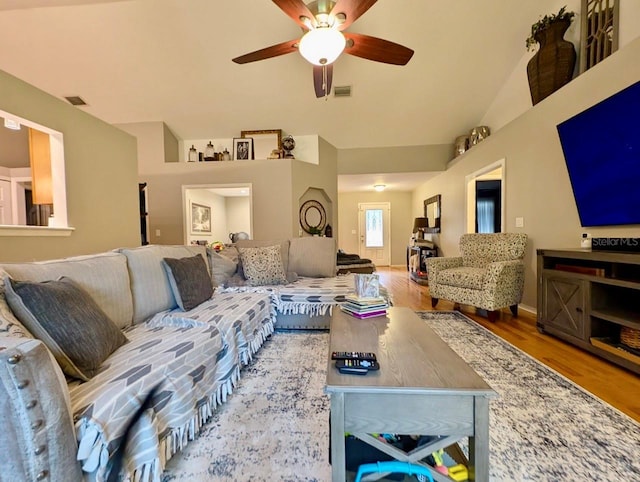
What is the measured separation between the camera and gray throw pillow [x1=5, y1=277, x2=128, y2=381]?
1033 millimetres

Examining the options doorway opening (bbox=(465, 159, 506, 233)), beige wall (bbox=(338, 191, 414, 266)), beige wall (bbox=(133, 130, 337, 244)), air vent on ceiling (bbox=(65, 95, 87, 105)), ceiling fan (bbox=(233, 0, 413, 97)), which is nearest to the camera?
ceiling fan (bbox=(233, 0, 413, 97))

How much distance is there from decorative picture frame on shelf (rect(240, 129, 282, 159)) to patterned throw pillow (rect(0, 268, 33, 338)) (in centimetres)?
472

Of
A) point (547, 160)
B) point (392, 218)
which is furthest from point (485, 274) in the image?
point (392, 218)

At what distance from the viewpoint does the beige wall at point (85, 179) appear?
2377 millimetres

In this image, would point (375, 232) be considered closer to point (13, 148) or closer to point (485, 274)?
point (485, 274)

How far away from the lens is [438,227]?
6051 mm

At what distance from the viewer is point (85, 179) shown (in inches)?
116

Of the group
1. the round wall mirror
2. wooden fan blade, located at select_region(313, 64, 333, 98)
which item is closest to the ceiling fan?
wooden fan blade, located at select_region(313, 64, 333, 98)

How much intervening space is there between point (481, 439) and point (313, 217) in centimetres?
499

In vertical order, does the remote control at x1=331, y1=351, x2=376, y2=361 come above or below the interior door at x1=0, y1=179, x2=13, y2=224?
below

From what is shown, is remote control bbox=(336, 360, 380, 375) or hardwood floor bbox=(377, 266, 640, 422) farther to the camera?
hardwood floor bbox=(377, 266, 640, 422)

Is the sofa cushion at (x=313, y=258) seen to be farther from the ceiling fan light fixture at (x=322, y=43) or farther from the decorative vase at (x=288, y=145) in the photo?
the decorative vase at (x=288, y=145)

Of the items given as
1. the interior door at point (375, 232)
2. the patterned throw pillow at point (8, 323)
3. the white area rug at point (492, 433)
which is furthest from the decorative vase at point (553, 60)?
the interior door at point (375, 232)

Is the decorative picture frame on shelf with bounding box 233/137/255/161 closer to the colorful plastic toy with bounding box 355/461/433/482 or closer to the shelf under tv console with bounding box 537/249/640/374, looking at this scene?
the shelf under tv console with bounding box 537/249/640/374
